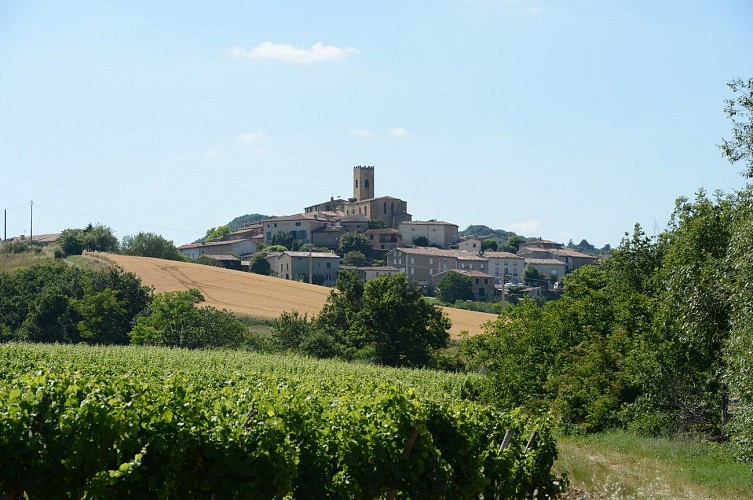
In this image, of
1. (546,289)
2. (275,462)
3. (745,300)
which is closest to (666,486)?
(745,300)

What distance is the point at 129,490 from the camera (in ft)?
27.7

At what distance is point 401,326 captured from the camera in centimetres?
5241

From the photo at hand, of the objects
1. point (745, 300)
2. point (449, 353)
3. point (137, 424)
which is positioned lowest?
point (449, 353)

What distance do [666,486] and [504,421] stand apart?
15.6ft

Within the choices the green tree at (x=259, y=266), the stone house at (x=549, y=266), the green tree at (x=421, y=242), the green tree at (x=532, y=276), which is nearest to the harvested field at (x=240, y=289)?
the green tree at (x=259, y=266)

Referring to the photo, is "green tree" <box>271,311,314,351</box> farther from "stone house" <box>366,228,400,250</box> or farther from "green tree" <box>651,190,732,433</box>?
"stone house" <box>366,228,400,250</box>

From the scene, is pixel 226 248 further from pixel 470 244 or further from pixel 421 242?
pixel 470 244

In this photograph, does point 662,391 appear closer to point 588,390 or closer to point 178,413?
point 588,390

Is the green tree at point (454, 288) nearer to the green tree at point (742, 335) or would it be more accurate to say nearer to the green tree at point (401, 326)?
the green tree at point (401, 326)

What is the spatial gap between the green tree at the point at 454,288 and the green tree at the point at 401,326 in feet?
191

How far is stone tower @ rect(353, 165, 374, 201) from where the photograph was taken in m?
197

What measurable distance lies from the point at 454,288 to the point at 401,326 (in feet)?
200

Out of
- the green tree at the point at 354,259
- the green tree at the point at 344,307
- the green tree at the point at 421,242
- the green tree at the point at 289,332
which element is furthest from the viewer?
the green tree at the point at 421,242

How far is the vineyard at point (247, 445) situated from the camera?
26.6ft
